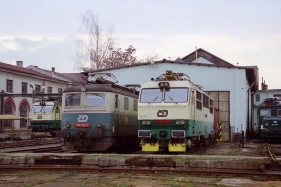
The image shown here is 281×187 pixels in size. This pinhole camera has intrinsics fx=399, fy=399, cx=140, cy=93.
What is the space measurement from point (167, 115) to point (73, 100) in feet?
13.3

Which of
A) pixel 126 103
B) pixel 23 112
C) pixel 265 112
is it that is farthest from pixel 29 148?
pixel 23 112

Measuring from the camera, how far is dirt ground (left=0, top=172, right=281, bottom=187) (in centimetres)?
888

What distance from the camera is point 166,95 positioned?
15227mm

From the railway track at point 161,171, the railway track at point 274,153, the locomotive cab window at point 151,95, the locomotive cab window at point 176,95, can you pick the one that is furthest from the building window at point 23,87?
the railway track at point 161,171

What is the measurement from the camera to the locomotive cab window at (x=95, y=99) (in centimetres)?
1591

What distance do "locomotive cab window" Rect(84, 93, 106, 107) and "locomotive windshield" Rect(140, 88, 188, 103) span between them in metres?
1.62

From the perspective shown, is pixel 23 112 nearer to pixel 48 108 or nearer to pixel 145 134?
pixel 48 108

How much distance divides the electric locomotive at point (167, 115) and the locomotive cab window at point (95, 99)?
5.30ft

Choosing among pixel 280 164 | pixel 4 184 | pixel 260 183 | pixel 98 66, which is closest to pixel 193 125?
pixel 280 164

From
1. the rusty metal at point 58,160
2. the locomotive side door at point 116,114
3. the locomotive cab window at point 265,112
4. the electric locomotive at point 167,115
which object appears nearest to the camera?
the rusty metal at point 58,160

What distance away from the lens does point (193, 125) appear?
1552cm

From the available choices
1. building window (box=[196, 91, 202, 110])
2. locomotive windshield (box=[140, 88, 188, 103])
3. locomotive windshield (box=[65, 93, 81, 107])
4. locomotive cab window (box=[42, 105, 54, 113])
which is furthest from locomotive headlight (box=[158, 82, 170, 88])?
locomotive cab window (box=[42, 105, 54, 113])

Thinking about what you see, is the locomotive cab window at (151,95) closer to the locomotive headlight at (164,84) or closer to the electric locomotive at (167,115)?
the electric locomotive at (167,115)

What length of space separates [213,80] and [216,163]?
710 inches
